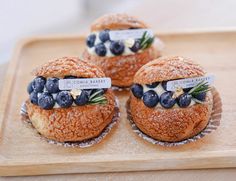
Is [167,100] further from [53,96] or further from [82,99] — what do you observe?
[53,96]

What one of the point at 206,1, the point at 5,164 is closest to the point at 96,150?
the point at 5,164

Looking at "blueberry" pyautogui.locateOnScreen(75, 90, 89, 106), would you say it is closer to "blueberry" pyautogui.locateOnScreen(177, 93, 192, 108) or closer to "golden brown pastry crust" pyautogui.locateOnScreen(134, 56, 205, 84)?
"golden brown pastry crust" pyautogui.locateOnScreen(134, 56, 205, 84)

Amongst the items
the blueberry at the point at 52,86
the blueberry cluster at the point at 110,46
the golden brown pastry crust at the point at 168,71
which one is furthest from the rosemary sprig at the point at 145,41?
the blueberry at the point at 52,86

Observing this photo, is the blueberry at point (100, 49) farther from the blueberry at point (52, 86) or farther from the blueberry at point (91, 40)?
the blueberry at point (52, 86)

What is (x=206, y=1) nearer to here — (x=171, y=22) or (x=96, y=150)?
(x=171, y=22)

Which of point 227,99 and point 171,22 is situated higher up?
point 171,22

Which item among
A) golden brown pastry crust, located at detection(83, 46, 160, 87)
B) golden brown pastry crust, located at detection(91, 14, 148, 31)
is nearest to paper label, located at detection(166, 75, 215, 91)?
golden brown pastry crust, located at detection(83, 46, 160, 87)
